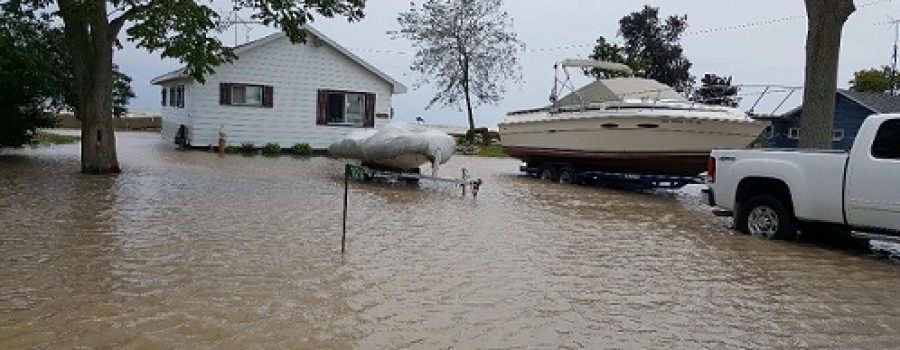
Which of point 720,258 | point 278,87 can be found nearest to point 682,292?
point 720,258

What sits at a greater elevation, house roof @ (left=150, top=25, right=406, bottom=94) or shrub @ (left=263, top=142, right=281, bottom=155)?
house roof @ (left=150, top=25, right=406, bottom=94)

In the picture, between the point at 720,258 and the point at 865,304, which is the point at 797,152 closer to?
the point at 720,258

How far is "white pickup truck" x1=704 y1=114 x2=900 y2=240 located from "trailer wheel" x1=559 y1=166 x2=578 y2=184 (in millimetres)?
8056

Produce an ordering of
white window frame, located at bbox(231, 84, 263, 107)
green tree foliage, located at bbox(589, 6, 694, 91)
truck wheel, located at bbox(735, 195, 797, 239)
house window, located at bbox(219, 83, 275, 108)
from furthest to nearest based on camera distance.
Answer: green tree foliage, located at bbox(589, 6, 694, 91), white window frame, located at bbox(231, 84, 263, 107), house window, located at bbox(219, 83, 275, 108), truck wheel, located at bbox(735, 195, 797, 239)

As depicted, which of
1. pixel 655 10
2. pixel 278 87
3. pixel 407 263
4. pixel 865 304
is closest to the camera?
Result: pixel 865 304

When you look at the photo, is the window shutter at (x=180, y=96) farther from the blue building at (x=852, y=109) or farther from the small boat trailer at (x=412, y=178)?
the blue building at (x=852, y=109)

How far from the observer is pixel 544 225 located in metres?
11.6

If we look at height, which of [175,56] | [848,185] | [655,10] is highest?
[655,10]

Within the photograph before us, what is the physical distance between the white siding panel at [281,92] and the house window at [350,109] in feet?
0.80

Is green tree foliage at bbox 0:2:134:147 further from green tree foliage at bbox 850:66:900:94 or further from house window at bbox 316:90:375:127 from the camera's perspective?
green tree foliage at bbox 850:66:900:94

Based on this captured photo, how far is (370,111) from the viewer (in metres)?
28.7

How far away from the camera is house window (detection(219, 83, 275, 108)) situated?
26.5 m

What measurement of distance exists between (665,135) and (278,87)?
49.0 feet

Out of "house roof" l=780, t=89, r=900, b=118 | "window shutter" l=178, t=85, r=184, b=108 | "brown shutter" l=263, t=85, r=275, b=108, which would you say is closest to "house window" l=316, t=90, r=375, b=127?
"brown shutter" l=263, t=85, r=275, b=108
